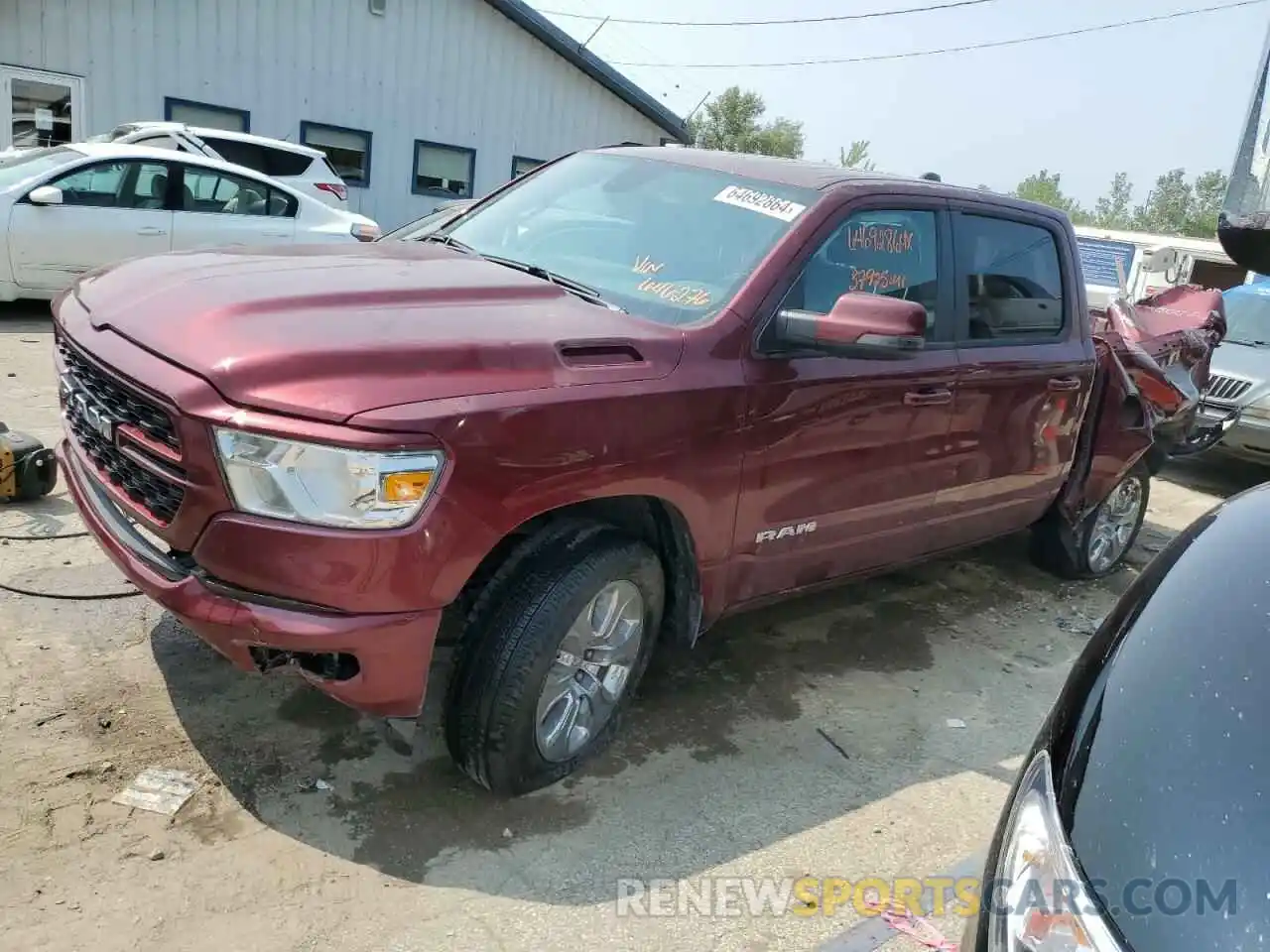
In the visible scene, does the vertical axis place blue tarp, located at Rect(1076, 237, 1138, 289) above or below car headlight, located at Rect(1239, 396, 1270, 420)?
above

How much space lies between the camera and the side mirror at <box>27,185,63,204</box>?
8688 mm

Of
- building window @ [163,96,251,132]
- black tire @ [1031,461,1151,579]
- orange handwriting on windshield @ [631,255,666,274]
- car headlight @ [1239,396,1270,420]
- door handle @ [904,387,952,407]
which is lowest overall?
black tire @ [1031,461,1151,579]

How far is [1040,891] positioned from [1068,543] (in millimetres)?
4413

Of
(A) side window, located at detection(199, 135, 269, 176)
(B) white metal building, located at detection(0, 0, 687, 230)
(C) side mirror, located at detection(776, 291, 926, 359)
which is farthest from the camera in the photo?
(B) white metal building, located at detection(0, 0, 687, 230)

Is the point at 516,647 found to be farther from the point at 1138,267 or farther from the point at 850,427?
the point at 1138,267

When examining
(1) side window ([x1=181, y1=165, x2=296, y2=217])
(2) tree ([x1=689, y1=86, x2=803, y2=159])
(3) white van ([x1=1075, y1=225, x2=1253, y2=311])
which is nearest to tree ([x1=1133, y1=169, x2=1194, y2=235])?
(2) tree ([x1=689, y1=86, x2=803, y2=159])

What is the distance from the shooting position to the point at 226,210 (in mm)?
10148

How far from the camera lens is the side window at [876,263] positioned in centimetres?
357

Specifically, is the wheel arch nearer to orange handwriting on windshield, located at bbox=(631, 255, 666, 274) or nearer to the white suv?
orange handwriting on windshield, located at bbox=(631, 255, 666, 274)

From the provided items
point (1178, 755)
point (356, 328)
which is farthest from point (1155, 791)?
point (356, 328)

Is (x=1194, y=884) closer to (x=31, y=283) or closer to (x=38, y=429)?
(x=38, y=429)

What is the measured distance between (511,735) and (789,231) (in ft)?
6.17

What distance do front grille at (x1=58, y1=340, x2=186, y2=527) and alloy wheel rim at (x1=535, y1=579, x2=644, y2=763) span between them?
1.14 m

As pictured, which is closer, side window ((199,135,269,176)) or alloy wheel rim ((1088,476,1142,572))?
alloy wheel rim ((1088,476,1142,572))
